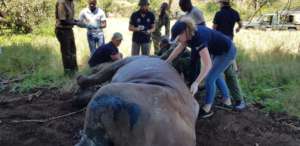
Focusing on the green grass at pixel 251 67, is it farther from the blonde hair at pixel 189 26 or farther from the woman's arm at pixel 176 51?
the blonde hair at pixel 189 26

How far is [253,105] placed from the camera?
22.9 ft

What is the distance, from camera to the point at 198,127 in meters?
5.68

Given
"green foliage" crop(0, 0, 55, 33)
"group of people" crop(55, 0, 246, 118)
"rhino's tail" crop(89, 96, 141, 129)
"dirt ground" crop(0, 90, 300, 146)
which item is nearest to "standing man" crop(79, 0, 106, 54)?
"group of people" crop(55, 0, 246, 118)

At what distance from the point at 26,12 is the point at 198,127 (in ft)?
44.4

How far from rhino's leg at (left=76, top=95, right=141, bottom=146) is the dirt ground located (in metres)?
2.02

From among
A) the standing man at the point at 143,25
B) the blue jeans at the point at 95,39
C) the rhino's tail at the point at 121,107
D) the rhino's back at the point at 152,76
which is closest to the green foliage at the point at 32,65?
the blue jeans at the point at 95,39

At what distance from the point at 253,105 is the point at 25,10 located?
41.8ft

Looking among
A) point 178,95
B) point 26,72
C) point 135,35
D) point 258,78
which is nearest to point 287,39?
point 258,78

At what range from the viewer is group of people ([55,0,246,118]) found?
15.7 feet

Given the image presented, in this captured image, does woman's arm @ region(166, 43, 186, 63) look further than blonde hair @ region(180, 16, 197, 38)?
Yes

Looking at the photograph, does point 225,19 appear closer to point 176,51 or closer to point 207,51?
point 176,51

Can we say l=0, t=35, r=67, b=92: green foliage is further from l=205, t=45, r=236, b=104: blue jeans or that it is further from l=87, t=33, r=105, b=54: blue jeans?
l=205, t=45, r=236, b=104: blue jeans

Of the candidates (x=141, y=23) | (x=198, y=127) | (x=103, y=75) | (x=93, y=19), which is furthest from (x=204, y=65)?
(x=141, y=23)

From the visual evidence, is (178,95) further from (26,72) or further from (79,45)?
(79,45)
